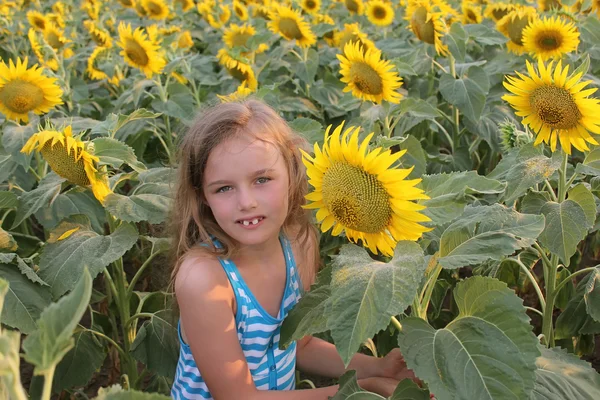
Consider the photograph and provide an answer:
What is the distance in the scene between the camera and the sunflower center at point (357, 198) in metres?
1.33

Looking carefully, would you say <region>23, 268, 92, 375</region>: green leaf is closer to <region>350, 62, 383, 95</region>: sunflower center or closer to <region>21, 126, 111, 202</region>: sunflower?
<region>21, 126, 111, 202</region>: sunflower

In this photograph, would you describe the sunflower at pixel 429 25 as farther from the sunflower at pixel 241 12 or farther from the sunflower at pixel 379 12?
the sunflower at pixel 241 12

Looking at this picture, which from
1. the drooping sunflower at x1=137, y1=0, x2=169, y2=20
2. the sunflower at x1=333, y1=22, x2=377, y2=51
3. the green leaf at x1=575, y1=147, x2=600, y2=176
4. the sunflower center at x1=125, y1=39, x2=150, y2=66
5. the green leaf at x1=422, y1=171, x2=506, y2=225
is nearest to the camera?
the green leaf at x1=422, y1=171, x2=506, y2=225

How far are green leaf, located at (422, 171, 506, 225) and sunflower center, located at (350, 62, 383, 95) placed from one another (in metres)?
1.13

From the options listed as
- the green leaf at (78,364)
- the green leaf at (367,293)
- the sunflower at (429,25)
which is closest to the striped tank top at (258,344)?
the green leaf at (78,364)

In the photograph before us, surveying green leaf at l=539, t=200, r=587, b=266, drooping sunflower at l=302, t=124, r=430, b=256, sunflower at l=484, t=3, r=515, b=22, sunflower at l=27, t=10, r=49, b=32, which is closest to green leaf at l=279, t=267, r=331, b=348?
drooping sunflower at l=302, t=124, r=430, b=256

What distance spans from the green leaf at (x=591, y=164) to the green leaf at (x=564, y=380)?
509mm

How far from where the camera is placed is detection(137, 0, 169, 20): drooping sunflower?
5.57 metres

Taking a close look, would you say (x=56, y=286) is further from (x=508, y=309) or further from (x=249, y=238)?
(x=508, y=309)

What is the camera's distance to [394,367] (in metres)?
1.72

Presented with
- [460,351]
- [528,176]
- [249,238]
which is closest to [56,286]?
[249,238]

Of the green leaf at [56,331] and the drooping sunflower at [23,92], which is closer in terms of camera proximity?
the green leaf at [56,331]

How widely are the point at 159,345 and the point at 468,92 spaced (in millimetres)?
1658

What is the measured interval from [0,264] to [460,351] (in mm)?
1089
